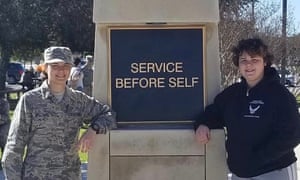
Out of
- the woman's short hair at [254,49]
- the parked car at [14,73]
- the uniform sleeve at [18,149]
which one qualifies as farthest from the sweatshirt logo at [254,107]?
the parked car at [14,73]

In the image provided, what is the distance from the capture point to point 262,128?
15.0 feet

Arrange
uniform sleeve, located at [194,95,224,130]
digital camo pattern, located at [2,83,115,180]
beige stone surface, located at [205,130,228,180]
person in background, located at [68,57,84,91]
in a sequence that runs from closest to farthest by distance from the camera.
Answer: digital camo pattern, located at [2,83,115,180] → uniform sleeve, located at [194,95,224,130] → beige stone surface, located at [205,130,228,180] → person in background, located at [68,57,84,91]

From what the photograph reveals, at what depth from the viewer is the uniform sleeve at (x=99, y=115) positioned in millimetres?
4844

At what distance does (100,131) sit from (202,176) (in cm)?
93

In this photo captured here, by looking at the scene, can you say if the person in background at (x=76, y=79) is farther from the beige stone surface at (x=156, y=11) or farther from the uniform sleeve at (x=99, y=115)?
the uniform sleeve at (x=99, y=115)

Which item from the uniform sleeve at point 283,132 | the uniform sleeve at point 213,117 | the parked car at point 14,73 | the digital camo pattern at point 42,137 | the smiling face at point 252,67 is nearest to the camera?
the uniform sleeve at point 283,132

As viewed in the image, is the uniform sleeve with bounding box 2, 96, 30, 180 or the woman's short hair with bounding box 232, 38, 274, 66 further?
the woman's short hair with bounding box 232, 38, 274, 66

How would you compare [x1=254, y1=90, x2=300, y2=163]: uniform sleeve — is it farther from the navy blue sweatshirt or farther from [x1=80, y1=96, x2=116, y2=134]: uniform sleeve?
[x1=80, y1=96, x2=116, y2=134]: uniform sleeve

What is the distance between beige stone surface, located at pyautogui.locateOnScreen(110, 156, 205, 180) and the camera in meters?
5.25

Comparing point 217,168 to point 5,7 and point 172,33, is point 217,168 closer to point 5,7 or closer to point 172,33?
point 172,33

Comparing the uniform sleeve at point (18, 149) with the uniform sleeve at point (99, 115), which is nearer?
the uniform sleeve at point (18, 149)

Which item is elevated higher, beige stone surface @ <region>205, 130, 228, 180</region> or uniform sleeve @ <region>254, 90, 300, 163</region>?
uniform sleeve @ <region>254, 90, 300, 163</region>

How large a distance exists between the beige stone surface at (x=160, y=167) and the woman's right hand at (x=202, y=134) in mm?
180

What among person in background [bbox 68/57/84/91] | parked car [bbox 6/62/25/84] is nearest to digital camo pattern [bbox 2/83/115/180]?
person in background [bbox 68/57/84/91]
